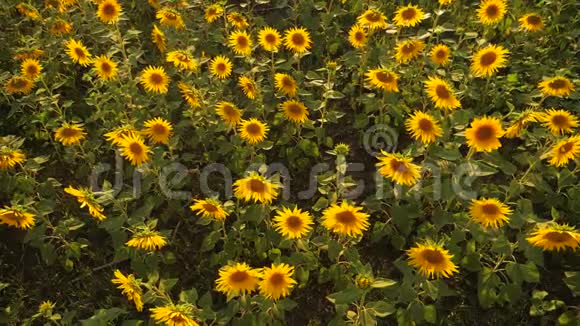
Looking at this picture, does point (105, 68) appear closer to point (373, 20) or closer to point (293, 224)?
point (293, 224)

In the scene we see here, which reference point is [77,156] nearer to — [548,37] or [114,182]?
[114,182]

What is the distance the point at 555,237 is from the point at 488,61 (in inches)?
67.8

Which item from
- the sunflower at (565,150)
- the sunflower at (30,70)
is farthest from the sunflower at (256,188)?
the sunflower at (30,70)

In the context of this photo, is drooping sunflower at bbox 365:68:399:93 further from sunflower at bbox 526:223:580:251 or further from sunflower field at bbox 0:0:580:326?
sunflower at bbox 526:223:580:251

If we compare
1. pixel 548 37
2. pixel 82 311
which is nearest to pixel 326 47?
pixel 548 37

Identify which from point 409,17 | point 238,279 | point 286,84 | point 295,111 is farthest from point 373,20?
point 238,279

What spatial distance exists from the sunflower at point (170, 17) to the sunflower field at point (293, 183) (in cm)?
2

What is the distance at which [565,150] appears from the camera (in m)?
3.58

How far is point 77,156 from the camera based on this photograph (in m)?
4.44

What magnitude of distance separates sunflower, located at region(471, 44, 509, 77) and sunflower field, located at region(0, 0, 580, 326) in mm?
17

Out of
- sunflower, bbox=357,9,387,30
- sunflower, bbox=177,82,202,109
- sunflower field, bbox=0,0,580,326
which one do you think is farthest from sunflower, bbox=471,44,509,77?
sunflower, bbox=177,82,202,109

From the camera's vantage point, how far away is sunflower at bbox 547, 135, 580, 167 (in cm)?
353

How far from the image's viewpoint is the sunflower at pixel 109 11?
4641mm

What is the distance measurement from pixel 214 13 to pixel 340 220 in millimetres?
2635
